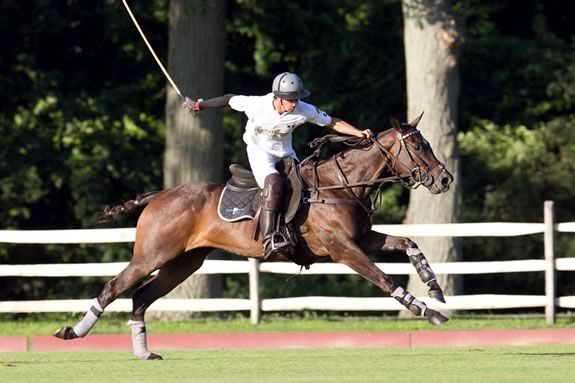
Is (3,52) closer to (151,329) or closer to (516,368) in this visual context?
(151,329)

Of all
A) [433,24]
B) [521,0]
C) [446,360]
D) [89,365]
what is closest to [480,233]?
[433,24]

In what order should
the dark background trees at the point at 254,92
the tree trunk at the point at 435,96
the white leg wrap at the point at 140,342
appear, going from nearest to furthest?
the white leg wrap at the point at 140,342, the tree trunk at the point at 435,96, the dark background trees at the point at 254,92

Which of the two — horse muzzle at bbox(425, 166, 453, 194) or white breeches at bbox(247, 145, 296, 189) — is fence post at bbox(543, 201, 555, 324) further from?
white breeches at bbox(247, 145, 296, 189)

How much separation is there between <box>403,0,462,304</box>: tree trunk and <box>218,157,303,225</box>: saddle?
6.11 meters

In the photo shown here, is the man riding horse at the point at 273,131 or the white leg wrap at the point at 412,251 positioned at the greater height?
the man riding horse at the point at 273,131

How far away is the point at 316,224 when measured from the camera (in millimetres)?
12953

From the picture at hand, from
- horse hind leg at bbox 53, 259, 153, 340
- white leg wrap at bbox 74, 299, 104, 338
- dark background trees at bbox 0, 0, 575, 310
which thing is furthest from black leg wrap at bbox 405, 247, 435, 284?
dark background trees at bbox 0, 0, 575, 310

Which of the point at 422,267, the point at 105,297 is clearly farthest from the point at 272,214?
the point at 105,297

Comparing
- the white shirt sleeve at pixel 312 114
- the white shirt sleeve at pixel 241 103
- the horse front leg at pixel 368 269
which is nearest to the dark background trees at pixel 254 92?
the white shirt sleeve at pixel 312 114

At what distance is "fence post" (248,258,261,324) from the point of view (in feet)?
57.6

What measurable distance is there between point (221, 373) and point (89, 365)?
1.62 metres

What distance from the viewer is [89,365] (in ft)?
41.1

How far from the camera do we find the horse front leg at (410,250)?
488 inches

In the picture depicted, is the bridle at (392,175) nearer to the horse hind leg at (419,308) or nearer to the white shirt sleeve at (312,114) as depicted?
the white shirt sleeve at (312,114)
